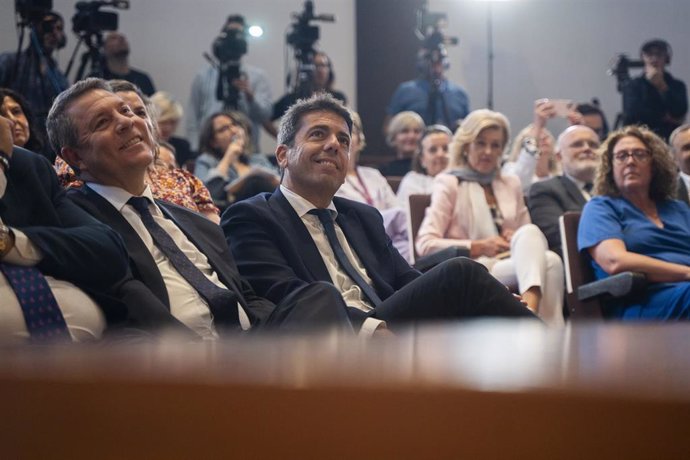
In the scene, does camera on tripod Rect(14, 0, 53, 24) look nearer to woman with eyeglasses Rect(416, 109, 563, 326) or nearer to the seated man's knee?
woman with eyeglasses Rect(416, 109, 563, 326)

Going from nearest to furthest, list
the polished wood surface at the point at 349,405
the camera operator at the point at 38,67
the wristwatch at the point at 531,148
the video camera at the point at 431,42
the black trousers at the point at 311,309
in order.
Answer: the polished wood surface at the point at 349,405, the black trousers at the point at 311,309, the camera operator at the point at 38,67, the wristwatch at the point at 531,148, the video camera at the point at 431,42

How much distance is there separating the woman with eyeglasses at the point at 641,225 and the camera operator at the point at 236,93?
2350 mm

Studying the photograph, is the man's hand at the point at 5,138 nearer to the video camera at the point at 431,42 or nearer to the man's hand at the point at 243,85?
the man's hand at the point at 243,85

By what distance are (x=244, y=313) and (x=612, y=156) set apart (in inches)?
63.8

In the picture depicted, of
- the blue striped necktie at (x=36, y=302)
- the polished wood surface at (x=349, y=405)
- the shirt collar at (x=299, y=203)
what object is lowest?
the blue striped necktie at (x=36, y=302)

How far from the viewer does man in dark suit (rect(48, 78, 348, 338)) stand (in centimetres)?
170

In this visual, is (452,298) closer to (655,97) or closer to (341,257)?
(341,257)

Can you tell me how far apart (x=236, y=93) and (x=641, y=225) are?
2533 mm

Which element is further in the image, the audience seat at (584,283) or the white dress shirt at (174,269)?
the audience seat at (584,283)

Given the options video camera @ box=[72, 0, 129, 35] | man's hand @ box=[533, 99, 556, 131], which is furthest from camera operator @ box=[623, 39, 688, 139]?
video camera @ box=[72, 0, 129, 35]

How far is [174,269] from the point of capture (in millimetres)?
1761

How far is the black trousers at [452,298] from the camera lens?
184 centimetres

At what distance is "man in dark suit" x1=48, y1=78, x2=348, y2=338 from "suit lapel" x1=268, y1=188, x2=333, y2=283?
0.17m

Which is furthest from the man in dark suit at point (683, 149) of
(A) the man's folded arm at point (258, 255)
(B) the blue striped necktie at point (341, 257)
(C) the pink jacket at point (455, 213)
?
(A) the man's folded arm at point (258, 255)
